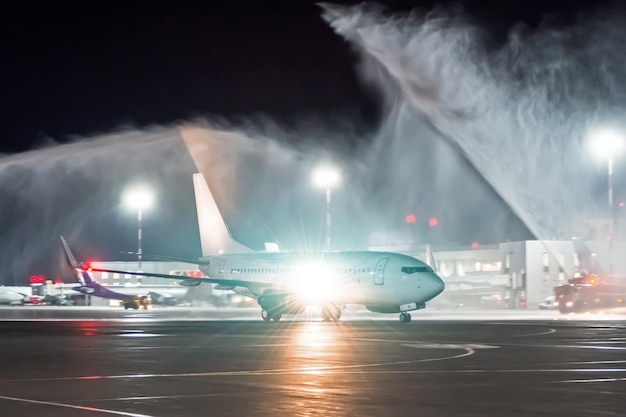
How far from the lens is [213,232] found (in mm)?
74438

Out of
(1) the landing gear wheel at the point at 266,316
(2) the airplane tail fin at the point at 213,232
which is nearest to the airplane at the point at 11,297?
(2) the airplane tail fin at the point at 213,232

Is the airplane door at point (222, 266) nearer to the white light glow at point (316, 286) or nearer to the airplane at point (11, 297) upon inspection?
the white light glow at point (316, 286)

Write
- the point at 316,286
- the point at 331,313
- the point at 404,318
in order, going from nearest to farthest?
the point at 404,318 < the point at 331,313 < the point at 316,286

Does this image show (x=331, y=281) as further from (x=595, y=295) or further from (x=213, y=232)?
(x=595, y=295)

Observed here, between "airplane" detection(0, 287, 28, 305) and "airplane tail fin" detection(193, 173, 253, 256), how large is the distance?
57.6 metres

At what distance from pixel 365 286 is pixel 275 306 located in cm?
588

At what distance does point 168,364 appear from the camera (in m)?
25.8

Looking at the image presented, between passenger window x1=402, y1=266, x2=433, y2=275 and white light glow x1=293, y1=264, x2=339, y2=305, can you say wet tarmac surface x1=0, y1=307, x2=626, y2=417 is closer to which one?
passenger window x1=402, y1=266, x2=433, y2=275

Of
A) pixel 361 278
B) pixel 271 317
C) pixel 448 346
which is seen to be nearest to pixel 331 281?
pixel 361 278

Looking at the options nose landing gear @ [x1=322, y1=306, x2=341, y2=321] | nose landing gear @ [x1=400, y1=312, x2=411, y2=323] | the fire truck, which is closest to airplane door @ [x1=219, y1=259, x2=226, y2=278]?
nose landing gear @ [x1=322, y1=306, x2=341, y2=321]

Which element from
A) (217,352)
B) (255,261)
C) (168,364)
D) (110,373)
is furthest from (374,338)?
(255,261)

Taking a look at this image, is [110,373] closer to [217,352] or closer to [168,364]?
[168,364]

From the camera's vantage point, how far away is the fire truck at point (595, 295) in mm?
71062

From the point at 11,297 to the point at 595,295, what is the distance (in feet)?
262
